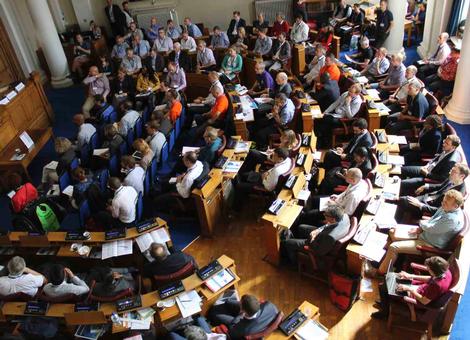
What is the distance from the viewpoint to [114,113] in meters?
9.06

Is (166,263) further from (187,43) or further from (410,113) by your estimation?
(187,43)

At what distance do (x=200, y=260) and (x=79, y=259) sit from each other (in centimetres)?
163

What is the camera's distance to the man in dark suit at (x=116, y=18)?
13530 millimetres

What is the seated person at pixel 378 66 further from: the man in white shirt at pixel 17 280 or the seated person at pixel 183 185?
the man in white shirt at pixel 17 280

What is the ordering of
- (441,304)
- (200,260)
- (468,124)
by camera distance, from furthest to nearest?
(468,124) → (200,260) → (441,304)

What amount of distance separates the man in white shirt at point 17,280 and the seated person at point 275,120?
4.39 meters

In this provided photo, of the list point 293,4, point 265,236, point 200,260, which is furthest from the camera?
point 293,4

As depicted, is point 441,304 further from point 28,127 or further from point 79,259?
point 28,127

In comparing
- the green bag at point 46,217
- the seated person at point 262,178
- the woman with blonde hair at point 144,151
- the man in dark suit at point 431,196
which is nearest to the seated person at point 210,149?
the seated person at point 262,178

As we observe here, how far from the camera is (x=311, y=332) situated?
4.38m

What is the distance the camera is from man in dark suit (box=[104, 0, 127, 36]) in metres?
13.5

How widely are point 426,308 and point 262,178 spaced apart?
9.54 feet

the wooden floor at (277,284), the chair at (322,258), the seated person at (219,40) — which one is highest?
the seated person at (219,40)

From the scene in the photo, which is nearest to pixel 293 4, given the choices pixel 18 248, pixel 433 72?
pixel 433 72
